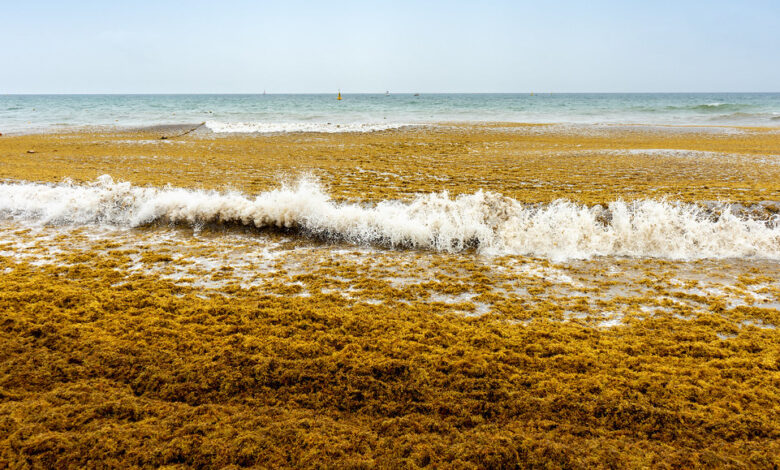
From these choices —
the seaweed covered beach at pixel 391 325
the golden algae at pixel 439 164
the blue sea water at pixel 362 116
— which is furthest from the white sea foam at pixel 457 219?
the blue sea water at pixel 362 116

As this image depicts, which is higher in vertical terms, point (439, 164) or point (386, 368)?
point (439, 164)

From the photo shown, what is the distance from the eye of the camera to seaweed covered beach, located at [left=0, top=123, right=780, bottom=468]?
2.63 metres

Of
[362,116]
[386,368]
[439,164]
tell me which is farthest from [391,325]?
[362,116]

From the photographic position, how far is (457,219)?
6.66 m

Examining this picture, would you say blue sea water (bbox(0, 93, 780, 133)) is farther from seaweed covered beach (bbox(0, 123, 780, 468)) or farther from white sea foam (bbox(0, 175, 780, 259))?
seaweed covered beach (bbox(0, 123, 780, 468))

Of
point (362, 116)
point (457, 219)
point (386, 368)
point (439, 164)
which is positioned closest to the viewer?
point (386, 368)

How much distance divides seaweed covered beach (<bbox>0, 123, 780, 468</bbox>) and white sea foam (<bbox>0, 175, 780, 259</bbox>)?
0.04 metres

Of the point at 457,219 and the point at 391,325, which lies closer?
the point at 391,325

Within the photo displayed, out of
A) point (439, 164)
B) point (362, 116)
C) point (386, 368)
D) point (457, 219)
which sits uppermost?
point (362, 116)

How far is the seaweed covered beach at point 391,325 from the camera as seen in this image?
8.64 feet

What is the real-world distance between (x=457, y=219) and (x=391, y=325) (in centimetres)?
317

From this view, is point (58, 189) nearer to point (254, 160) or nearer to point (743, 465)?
point (254, 160)

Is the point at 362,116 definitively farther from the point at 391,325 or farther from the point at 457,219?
the point at 391,325

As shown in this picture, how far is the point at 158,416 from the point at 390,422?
1.57 m
